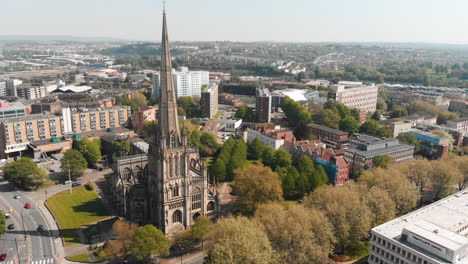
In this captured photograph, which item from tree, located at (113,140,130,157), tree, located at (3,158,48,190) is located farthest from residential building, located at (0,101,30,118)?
tree, located at (3,158,48,190)

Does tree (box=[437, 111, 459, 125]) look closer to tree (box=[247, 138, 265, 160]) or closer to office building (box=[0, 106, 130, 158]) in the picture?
tree (box=[247, 138, 265, 160])

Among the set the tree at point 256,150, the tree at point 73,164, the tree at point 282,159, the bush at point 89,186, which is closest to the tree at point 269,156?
the tree at point 282,159

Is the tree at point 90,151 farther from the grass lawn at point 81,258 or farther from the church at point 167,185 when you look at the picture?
the grass lawn at point 81,258

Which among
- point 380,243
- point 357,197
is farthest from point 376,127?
point 380,243

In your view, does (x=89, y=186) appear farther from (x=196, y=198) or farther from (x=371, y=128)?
(x=371, y=128)

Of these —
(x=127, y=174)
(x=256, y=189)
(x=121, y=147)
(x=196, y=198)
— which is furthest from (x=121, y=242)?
(x=121, y=147)

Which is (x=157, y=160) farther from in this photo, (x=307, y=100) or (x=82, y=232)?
(x=307, y=100)
